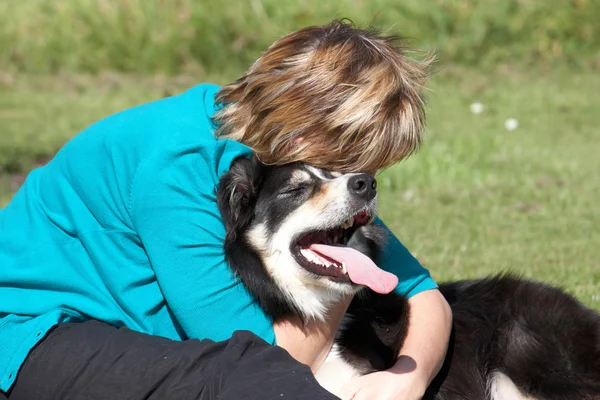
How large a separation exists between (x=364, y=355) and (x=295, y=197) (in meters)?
0.73

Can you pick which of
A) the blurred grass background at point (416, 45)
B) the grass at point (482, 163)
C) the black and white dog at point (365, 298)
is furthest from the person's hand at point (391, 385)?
the blurred grass background at point (416, 45)

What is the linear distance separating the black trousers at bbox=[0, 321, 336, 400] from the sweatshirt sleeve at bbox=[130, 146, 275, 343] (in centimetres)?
18

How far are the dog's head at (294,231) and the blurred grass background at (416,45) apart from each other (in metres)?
3.98

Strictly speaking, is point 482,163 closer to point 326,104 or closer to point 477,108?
point 477,108

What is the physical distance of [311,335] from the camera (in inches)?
132

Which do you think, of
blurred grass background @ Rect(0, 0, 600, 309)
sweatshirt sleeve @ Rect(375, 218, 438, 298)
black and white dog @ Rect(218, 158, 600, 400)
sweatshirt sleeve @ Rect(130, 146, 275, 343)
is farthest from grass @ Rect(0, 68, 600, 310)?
sweatshirt sleeve @ Rect(130, 146, 275, 343)

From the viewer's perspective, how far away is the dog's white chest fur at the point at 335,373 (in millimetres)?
3346

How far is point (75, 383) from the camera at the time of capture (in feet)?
9.11

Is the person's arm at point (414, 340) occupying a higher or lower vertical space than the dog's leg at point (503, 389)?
higher

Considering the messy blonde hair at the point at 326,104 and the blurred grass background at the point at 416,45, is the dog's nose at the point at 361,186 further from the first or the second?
the blurred grass background at the point at 416,45

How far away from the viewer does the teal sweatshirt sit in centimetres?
294

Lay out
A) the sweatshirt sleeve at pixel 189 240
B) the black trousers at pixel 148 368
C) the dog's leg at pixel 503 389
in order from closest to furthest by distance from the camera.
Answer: the black trousers at pixel 148 368 < the sweatshirt sleeve at pixel 189 240 < the dog's leg at pixel 503 389

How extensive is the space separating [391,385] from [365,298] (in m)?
0.56

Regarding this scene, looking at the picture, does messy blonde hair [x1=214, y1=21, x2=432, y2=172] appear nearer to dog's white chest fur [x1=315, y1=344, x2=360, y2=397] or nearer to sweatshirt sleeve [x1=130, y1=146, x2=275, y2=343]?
sweatshirt sleeve [x1=130, y1=146, x2=275, y2=343]
